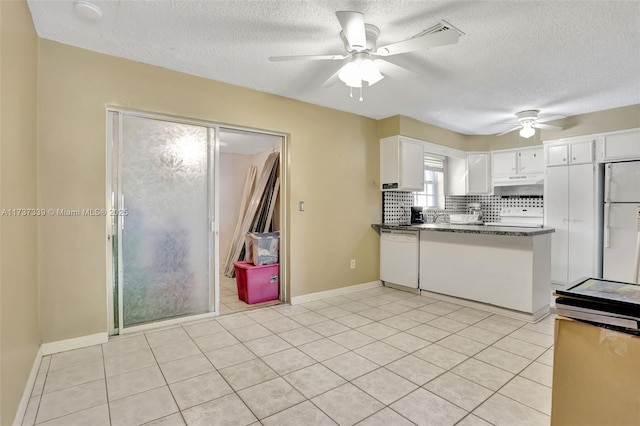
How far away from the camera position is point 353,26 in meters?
1.91

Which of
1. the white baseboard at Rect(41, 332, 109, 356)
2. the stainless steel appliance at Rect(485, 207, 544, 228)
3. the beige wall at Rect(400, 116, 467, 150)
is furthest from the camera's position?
the stainless steel appliance at Rect(485, 207, 544, 228)

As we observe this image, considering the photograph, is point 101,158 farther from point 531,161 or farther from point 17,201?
point 531,161

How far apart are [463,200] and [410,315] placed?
12.1 ft

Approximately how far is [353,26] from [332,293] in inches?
125

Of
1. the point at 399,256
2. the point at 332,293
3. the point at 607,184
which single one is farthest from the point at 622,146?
the point at 332,293

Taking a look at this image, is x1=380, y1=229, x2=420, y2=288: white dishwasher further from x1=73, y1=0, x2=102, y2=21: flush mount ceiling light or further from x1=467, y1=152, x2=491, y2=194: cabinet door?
x1=73, y1=0, x2=102, y2=21: flush mount ceiling light

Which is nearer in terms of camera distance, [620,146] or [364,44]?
[364,44]

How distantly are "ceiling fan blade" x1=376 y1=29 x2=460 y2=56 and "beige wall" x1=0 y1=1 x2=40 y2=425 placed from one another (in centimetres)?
212

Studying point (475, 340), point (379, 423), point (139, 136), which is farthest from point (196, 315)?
point (475, 340)

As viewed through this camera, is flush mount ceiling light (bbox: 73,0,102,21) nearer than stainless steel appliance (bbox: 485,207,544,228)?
Yes

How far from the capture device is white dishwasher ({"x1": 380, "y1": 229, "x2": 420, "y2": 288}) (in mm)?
4242

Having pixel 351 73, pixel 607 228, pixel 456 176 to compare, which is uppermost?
pixel 351 73

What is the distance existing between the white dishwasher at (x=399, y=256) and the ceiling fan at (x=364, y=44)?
2465mm

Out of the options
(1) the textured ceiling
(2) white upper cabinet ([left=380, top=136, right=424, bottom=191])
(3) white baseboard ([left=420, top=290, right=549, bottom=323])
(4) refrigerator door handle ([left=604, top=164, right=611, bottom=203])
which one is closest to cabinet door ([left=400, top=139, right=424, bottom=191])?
(2) white upper cabinet ([left=380, top=136, right=424, bottom=191])
